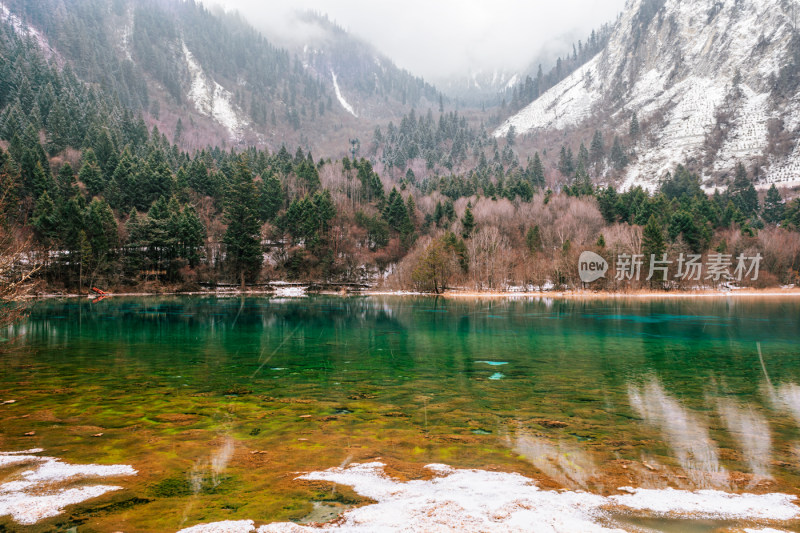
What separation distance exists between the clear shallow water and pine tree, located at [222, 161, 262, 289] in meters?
58.7

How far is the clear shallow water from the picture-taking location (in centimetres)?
763

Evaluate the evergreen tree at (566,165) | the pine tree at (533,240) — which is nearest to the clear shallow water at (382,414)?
the pine tree at (533,240)

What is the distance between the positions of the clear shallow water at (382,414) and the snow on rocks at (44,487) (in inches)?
11.7

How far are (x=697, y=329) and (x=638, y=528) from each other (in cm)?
3426

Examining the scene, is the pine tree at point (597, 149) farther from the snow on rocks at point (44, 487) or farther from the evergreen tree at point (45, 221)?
the snow on rocks at point (44, 487)

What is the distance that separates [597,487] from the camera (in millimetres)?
7387

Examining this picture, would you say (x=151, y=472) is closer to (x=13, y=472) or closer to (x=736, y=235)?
(x=13, y=472)

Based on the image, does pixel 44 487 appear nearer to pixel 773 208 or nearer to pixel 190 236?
pixel 190 236

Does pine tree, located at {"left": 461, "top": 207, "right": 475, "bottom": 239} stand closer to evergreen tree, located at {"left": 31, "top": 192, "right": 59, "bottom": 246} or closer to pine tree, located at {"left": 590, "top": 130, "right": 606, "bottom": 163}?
evergreen tree, located at {"left": 31, "top": 192, "right": 59, "bottom": 246}

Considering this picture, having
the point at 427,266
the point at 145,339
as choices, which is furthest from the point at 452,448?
the point at 427,266

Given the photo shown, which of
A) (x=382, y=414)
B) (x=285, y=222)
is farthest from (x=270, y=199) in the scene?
(x=382, y=414)

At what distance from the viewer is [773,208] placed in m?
128

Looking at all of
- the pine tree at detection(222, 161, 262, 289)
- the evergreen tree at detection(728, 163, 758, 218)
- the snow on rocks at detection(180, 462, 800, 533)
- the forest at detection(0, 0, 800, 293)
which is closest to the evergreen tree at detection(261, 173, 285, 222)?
the forest at detection(0, 0, 800, 293)

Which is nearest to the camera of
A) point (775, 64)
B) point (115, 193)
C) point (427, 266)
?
point (427, 266)
